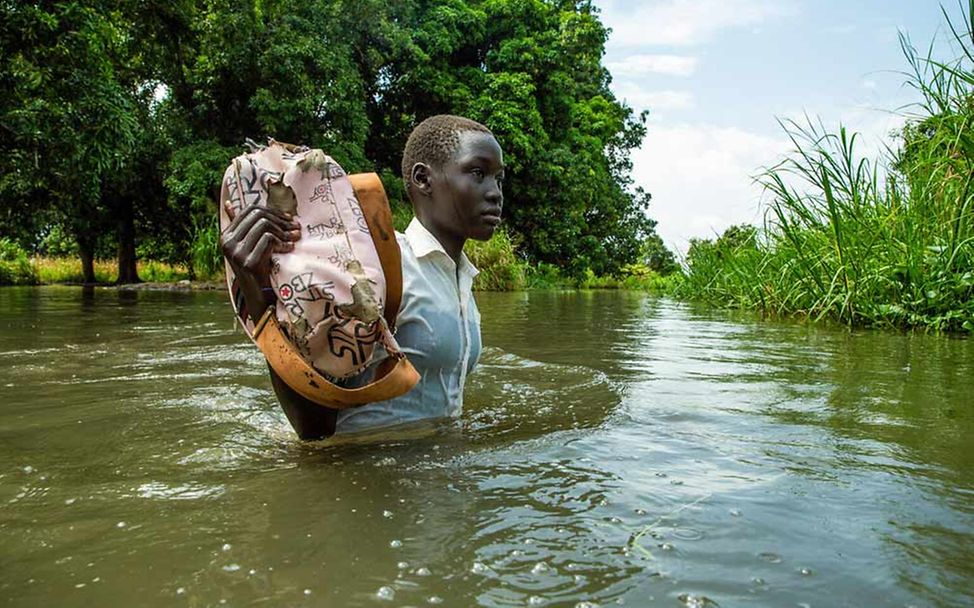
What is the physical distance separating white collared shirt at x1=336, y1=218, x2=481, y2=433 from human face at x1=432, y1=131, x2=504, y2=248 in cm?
9

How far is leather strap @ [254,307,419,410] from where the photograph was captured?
1.81 metres

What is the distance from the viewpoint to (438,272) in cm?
230

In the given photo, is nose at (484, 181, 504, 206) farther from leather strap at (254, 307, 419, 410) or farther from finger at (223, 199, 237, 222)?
finger at (223, 199, 237, 222)

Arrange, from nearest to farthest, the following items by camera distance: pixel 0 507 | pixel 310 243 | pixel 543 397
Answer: pixel 0 507, pixel 310 243, pixel 543 397

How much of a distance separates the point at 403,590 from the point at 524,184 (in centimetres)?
2217

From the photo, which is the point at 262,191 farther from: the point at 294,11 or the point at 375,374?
the point at 294,11

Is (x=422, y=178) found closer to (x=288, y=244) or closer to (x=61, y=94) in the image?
(x=288, y=244)

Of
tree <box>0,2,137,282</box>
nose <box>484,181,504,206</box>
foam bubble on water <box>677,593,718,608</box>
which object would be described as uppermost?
tree <box>0,2,137,282</box>

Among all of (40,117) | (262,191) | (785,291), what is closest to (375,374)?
(262,191)

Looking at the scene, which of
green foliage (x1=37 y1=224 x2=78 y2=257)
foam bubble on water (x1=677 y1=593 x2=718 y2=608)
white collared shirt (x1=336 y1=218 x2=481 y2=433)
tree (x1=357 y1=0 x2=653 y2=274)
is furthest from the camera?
green foliage (x1=37 y1=224 x2=78 y2=257)

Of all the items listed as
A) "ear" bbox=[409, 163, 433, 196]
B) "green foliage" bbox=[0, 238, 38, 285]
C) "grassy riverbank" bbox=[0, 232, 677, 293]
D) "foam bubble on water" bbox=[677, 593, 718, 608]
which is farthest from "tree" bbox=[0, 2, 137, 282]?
"green foliage" bbox=[0, 238, 38, 285]

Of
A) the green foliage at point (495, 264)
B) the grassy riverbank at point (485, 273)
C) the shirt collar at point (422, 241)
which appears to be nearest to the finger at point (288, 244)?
the shirt collar at point (422, 241)

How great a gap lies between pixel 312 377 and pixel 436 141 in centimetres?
88

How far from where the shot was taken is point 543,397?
333 cm
